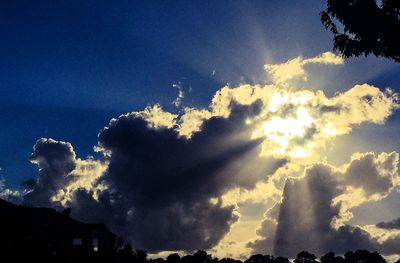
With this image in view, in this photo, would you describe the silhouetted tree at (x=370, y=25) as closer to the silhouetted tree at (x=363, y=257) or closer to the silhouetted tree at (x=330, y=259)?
the silhouetted tree at (x=363, y=257)

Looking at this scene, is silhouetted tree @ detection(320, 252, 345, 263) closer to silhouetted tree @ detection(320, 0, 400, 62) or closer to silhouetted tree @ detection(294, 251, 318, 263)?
silhouetted tree @ detection(294, 251, 318, 263)

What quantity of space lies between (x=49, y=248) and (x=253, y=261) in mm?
161243

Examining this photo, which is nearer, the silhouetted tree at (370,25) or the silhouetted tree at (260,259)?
the silhouetted tree at (370,25)

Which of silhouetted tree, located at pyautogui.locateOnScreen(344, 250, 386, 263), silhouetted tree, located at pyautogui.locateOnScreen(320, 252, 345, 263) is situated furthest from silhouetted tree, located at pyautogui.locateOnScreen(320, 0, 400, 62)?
silhouetted tree, located at pyautogui.locateOnScreen(320, 252, 345, 263)

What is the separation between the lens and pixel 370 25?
18.9m

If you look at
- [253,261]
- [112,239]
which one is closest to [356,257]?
[253,261]

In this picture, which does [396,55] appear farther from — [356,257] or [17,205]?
[356,257]

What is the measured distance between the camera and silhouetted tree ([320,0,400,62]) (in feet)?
60.9

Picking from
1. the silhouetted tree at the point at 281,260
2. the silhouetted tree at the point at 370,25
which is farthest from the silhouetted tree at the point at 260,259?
the silhouetted tree at the point at 370,25

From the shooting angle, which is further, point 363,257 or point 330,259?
point 330,259

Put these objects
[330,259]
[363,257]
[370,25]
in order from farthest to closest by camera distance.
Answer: [330,259] < [363,257] < [370,25]

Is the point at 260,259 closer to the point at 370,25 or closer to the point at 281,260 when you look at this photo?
the point at 281,260

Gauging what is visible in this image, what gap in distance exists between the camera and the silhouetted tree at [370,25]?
1856 cm

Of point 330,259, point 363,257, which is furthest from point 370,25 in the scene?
point 330,259
